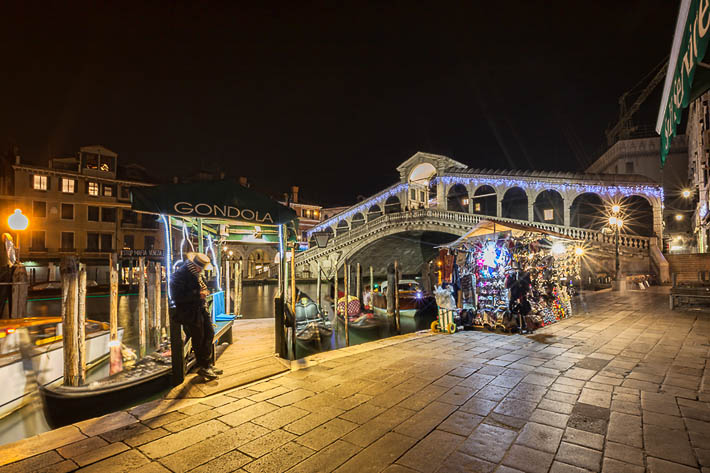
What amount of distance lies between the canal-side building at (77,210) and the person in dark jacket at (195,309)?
106 ft

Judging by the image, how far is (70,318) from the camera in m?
5.65

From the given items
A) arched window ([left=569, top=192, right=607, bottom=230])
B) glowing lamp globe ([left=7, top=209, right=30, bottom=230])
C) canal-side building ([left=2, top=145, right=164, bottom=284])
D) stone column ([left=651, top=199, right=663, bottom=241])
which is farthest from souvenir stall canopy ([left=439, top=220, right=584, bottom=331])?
canal-side building ([left=2, top=145, right=164, bottom=284])

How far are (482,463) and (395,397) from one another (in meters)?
1.42

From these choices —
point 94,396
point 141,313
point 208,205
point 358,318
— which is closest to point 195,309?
point 208,205

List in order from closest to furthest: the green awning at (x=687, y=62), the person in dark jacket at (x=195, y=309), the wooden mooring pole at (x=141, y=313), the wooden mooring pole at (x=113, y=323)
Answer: the green awning at (x=687, y=62) → the person in dark jacket at (x=195, y=309) → the wooden mooring pole at (x=113, y=323) → the wooden mooring pole at (x=141, y=313)

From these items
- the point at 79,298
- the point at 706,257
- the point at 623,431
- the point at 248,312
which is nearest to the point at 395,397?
the point at 623,431

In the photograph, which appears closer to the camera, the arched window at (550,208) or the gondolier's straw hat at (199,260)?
the gondolier's straw hat at (199,260)

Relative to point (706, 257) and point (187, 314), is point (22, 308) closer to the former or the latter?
point (187, 314)

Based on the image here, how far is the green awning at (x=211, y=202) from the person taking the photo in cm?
505

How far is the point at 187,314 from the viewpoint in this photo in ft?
15.0

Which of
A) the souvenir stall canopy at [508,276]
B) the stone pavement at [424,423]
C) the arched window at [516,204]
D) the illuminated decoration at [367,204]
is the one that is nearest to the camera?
the stone pavement at [424,423]

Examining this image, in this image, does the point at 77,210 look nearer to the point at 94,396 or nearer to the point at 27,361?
the point at 27,361

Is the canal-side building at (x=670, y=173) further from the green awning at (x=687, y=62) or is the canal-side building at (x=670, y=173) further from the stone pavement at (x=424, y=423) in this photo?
the green awning at (x=687, y=62)

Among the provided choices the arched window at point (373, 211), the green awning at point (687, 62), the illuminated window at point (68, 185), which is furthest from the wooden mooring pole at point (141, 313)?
the illuminated window at point (68, 185)
